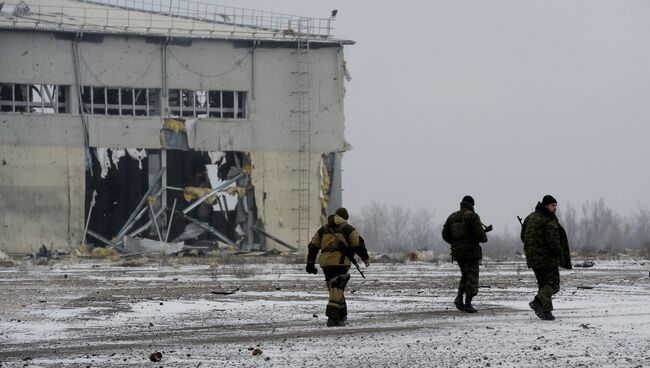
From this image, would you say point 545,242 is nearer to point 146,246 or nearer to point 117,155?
point 146,246

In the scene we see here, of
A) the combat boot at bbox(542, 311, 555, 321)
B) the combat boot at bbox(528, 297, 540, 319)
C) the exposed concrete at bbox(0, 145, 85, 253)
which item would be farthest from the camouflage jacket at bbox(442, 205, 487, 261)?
the exposed concrete at bbox(0, 145, 85, 253)

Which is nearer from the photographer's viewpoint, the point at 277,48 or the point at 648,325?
the point at 648,325

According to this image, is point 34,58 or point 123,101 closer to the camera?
point 34,58

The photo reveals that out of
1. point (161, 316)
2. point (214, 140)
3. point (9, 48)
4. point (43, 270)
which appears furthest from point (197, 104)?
point (161, 316)

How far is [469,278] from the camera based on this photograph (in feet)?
63.6

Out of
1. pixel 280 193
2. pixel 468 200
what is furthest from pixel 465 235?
pixel 280 193

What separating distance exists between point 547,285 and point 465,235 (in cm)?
246

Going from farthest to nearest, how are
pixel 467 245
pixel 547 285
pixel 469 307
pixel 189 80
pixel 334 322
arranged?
pixel 189 80
pixel 467 245
pixel 469 307
pixel 547 285
pixel 334 322

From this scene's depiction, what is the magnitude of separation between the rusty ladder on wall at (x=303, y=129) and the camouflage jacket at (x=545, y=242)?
128 feet

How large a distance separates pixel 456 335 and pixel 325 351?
6.75 ft

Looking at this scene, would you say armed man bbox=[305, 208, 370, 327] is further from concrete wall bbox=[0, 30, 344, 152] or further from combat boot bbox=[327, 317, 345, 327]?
concrete wall bbox=[0, 30, 344, 152]

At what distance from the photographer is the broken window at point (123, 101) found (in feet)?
181

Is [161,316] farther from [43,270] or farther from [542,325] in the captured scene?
[43,270]

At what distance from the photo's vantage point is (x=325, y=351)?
13789 millimetres
